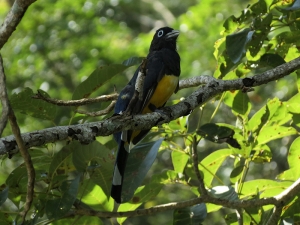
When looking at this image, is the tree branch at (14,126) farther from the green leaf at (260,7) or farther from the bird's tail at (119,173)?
the green leaf at (260,7)

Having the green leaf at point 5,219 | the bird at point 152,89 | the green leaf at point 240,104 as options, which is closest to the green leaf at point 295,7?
the green leaf at point 240,104

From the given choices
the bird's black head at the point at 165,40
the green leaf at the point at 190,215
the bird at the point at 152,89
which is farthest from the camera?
the bird's black head at the point at 165,40

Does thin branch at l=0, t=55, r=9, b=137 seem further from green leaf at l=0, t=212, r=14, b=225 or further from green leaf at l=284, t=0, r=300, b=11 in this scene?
green leaf at l=284, t=0, r=300, b=11

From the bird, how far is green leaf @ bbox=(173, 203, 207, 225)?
16.4 inches

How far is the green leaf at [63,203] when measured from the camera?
3020 millimetres

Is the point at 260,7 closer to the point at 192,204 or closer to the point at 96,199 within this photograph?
the point at 192,204

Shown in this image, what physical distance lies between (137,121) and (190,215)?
0.72 meters

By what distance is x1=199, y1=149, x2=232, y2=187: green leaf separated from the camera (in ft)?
12.6

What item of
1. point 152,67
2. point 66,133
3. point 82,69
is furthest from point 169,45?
point 82,69

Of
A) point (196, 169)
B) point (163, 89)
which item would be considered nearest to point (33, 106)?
point (196, 169)

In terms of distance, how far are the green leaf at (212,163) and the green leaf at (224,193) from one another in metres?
0.26

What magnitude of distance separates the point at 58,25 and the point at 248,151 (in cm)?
642

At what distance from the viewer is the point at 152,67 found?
435 cm

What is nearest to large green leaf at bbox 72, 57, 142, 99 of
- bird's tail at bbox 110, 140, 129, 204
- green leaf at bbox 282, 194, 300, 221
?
bird's tail at bbox 110, 140, 129, 204
